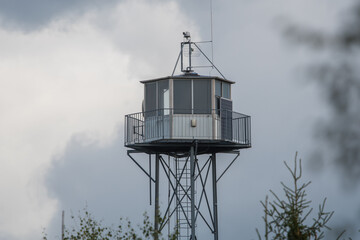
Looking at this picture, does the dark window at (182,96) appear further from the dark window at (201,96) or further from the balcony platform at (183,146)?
the balcony platform at (183,146)

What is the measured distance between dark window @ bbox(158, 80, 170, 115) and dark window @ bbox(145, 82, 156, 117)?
0.35 meters

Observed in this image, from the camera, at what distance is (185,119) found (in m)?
36.4

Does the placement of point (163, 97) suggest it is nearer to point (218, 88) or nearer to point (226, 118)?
point (218, 88)

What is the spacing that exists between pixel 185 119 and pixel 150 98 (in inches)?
86.9

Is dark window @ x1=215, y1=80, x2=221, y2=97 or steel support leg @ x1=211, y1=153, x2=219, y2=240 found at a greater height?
dark window @ x1=215, y1=80, x2=221, y2=97

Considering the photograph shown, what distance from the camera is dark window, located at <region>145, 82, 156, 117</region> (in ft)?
122

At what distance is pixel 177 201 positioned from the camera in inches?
1446

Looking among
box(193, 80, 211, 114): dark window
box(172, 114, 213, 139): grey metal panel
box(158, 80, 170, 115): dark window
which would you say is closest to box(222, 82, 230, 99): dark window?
box(193, 80, 211, 114): dark window

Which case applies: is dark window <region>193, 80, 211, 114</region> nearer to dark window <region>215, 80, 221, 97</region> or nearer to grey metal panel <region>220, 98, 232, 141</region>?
dark window <region>215, 80, 221, 97</region>

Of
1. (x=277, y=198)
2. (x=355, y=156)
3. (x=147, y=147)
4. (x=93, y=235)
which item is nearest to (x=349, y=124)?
(x=355, y=156)

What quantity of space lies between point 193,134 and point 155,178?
339cm

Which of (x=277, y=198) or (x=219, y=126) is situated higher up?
(x=219, y=126)

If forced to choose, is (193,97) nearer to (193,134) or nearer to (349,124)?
(193,134)

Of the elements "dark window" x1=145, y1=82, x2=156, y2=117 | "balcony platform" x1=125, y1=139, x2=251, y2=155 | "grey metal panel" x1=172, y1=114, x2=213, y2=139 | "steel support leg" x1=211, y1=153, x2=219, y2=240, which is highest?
"dark window" x1=145, y1=82, x2=156, y2=117
